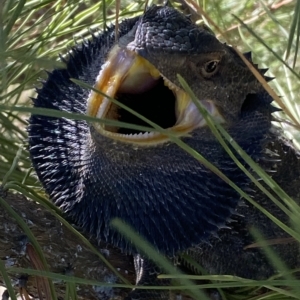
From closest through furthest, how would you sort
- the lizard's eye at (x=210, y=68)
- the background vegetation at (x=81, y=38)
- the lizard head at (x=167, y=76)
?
1. the lizard head at (x=167, y=76)
2. the lizard's eye at (x=210, y=68)
3. the background vegetation at (x=81, y=38)

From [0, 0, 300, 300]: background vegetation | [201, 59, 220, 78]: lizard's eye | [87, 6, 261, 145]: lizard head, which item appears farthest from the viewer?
[0, 0, 300, 300]: background vegetation

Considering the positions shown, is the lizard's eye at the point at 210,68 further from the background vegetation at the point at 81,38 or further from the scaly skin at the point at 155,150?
the background vegetation at the point at 81,38

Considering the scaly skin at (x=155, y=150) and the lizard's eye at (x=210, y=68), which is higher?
the lizard's eye at (x=210, y=68)

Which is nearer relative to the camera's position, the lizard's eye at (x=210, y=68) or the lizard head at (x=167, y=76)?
the lizard head at (x=167, y=76)

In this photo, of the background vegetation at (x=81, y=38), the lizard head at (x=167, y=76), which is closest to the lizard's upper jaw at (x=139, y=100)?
the lizard head at (x=167, y=76)

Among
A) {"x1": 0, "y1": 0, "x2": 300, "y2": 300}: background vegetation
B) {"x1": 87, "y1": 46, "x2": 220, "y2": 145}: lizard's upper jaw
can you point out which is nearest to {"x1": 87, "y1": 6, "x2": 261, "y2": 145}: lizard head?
{"x1": 87, "y1": 46, "x2": 220, "y2": 145}: lizard's upper jaw

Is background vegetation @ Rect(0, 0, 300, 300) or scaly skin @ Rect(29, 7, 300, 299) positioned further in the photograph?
background vegetation @ Rect(0, 0, 300, 300)

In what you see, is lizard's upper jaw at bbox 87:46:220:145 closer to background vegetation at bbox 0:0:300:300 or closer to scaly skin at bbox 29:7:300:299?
scaly skin at bbox 29:7:300:299

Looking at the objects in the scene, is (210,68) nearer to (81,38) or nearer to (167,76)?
(167,76)

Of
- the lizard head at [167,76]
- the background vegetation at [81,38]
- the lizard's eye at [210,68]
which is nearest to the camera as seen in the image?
the lizard head at [167,76]
